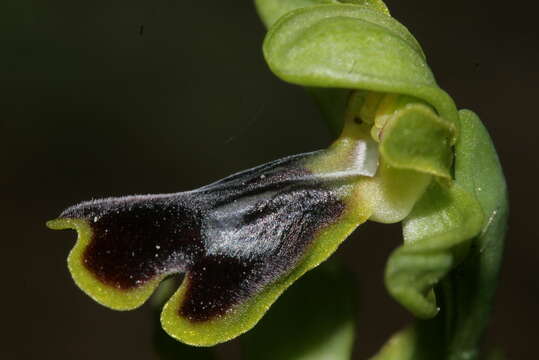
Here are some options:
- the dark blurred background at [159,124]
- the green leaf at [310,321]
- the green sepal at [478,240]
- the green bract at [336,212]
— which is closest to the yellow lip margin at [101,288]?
the green bract at [336,212]

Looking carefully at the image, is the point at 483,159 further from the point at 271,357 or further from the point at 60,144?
the point at 60,144

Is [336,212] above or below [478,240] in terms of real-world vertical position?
above

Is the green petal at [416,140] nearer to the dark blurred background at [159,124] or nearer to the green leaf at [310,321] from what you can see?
the green leaf at [310,321]

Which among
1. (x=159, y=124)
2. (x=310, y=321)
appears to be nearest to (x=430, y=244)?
(x=310, y=321)

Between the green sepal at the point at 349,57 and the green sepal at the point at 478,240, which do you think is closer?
the green sepal at the point at 349,57

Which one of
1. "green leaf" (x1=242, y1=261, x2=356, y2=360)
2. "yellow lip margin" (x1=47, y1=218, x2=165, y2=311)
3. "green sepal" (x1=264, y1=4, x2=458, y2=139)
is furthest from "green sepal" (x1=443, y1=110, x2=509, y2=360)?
"yellow lip margin" (x1=47, y1=218, x2=165, y2=311)

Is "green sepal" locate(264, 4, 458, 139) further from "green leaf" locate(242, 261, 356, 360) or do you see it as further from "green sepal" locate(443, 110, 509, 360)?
"green leaf" locate(242, 261, 356, 360)

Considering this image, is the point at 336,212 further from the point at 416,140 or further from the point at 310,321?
the point at 310,321
